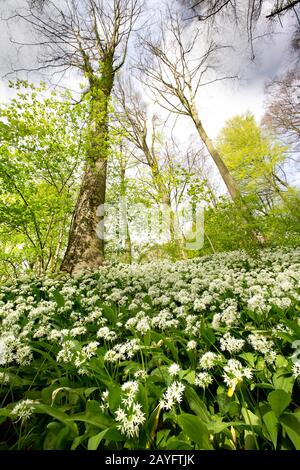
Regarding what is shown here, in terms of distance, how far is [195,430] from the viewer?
918 millimetres

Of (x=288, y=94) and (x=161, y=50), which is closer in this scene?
(x=288, y=94)

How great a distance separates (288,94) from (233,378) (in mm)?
12366

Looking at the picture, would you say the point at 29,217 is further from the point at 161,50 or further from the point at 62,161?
the point at 161,50

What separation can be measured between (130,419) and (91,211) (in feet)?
17.7

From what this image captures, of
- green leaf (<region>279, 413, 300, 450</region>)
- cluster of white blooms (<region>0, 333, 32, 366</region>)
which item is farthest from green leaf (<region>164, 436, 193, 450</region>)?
cluster of white blooms (<region>0, 333, 32, 366</region>)

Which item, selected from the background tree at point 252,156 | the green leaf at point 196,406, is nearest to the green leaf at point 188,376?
the green leaf at point 196,406

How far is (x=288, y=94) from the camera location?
9.90m

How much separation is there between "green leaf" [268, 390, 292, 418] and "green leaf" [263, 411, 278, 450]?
0.07 ft

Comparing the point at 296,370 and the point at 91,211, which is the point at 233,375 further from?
the point at 91,211

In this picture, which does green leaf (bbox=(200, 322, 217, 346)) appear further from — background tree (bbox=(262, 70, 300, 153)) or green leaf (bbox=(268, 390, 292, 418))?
background tree (bbox=(262, 70, 300, 153))

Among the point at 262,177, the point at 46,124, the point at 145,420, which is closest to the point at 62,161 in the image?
the point at 46,124

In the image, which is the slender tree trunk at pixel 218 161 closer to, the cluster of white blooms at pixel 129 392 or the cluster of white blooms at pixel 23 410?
the cluster of white blooms at pixel 129 392

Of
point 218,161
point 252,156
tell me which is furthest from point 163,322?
point 252,156

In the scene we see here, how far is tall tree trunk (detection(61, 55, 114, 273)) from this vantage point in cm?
552
